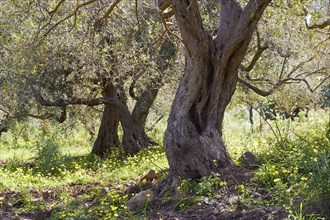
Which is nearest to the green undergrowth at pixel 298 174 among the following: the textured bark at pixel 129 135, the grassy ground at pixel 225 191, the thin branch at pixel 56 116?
the grassy ground at pixel 225 191

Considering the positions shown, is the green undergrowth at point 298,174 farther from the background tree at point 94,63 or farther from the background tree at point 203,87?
the background tree at point 94,63

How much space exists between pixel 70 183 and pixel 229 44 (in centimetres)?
429

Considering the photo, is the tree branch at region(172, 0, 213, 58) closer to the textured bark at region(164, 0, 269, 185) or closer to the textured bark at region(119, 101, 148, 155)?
the textured bark at region(164, 0, 269, 185)

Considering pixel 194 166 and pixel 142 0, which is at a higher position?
pixel 142 0

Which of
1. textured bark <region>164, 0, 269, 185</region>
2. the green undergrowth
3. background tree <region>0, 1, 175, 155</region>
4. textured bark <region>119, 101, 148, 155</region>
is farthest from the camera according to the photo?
textured bark <region>119, 101, 148, 155</region>

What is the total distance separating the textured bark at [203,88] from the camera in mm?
6938

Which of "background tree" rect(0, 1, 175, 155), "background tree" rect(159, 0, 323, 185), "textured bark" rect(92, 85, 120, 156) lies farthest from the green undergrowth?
"textured bark" rect(92, 85, 120, 156)

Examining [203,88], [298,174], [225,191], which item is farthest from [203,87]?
[298,174]

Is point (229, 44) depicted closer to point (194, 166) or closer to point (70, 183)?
point (194, 166)

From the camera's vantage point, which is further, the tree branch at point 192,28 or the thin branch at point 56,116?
the thin branch at point 56,116

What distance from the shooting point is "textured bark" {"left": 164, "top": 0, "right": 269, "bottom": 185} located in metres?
6.94

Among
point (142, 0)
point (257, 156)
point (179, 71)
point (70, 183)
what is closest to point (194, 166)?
point (257, 156)

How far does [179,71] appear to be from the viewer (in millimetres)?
12891

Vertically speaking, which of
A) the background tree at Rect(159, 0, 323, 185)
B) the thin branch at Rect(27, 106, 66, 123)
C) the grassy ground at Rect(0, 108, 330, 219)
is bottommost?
the grassy ground at Rect(0, 108, 330, 219)
